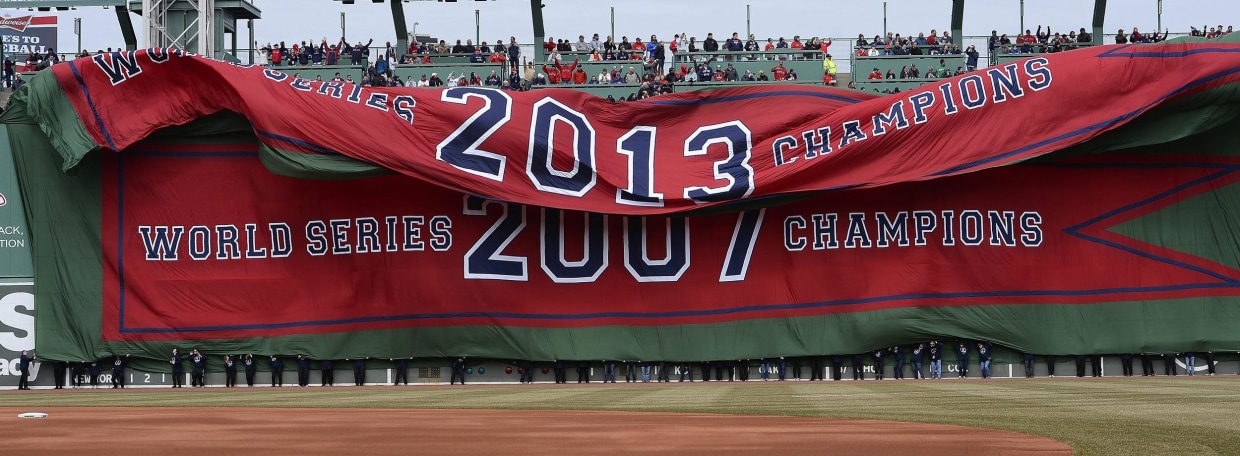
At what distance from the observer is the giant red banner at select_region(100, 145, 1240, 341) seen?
25.1m

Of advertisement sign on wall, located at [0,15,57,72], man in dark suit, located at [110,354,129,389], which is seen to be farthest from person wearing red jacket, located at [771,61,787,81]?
advertisement sign on wall, located at [0,15,57,72]

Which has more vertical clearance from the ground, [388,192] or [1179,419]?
[388,192]

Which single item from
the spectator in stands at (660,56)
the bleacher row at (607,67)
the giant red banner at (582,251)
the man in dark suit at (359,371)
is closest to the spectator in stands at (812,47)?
the bleacher row at (607,67)

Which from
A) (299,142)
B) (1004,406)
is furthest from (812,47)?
(1004,406)

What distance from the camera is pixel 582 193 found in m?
24.1

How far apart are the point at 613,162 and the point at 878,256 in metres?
5.49

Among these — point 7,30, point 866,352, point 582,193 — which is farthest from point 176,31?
point 7,30

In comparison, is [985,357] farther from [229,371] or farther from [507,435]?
[507,435]

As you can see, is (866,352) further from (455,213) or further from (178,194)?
(178,194)

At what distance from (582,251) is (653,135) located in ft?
8.81

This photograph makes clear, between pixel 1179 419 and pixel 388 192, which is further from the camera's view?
pixel 388 192

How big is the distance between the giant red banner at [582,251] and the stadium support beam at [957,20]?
9.03m

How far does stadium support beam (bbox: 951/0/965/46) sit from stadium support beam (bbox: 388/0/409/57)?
47.9 feet

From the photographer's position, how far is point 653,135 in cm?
2533
